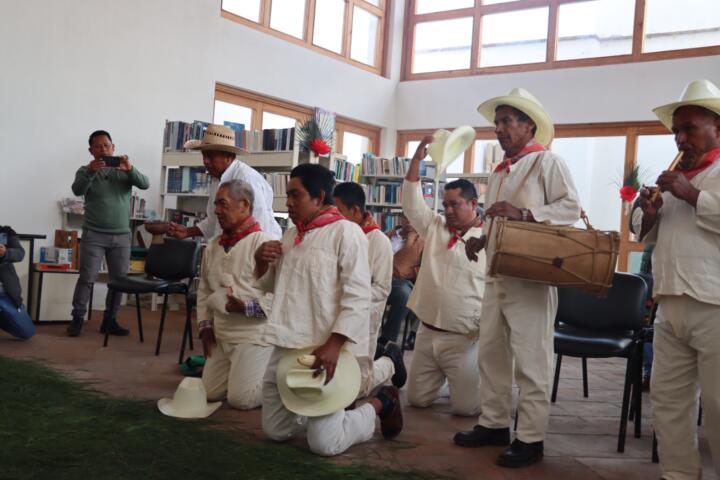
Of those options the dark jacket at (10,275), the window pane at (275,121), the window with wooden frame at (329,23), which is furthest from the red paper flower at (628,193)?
the dark jacket at (10,275)

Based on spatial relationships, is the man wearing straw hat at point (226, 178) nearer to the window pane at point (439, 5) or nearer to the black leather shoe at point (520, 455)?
the black leather shoe at point (520, 455)

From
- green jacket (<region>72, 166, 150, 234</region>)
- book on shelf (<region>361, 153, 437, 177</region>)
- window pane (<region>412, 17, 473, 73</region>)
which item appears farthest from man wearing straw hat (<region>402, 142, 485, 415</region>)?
window pane (<region>412, 17, 473, 73</region>)

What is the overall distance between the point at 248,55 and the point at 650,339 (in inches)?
295

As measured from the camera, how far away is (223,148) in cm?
459

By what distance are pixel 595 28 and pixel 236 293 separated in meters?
8.85

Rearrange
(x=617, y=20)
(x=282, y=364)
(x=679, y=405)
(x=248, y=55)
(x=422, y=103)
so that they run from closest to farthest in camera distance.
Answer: (x=679, y=405) → (x=282, y=364) → (x=248, y=55) → (x=617, y=20) → (x=422, y=103)

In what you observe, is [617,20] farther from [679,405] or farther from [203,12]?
[679,405]

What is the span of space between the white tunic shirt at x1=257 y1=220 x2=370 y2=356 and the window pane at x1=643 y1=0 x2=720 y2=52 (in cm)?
888

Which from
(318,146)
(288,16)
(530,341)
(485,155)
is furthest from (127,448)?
(485,155)

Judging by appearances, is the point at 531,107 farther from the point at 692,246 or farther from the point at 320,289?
the point at 320,289

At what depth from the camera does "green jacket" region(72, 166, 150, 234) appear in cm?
598

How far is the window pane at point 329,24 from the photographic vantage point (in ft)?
36.3

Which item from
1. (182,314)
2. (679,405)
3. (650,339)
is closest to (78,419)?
(679,405)

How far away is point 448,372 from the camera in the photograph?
4.02 meters
